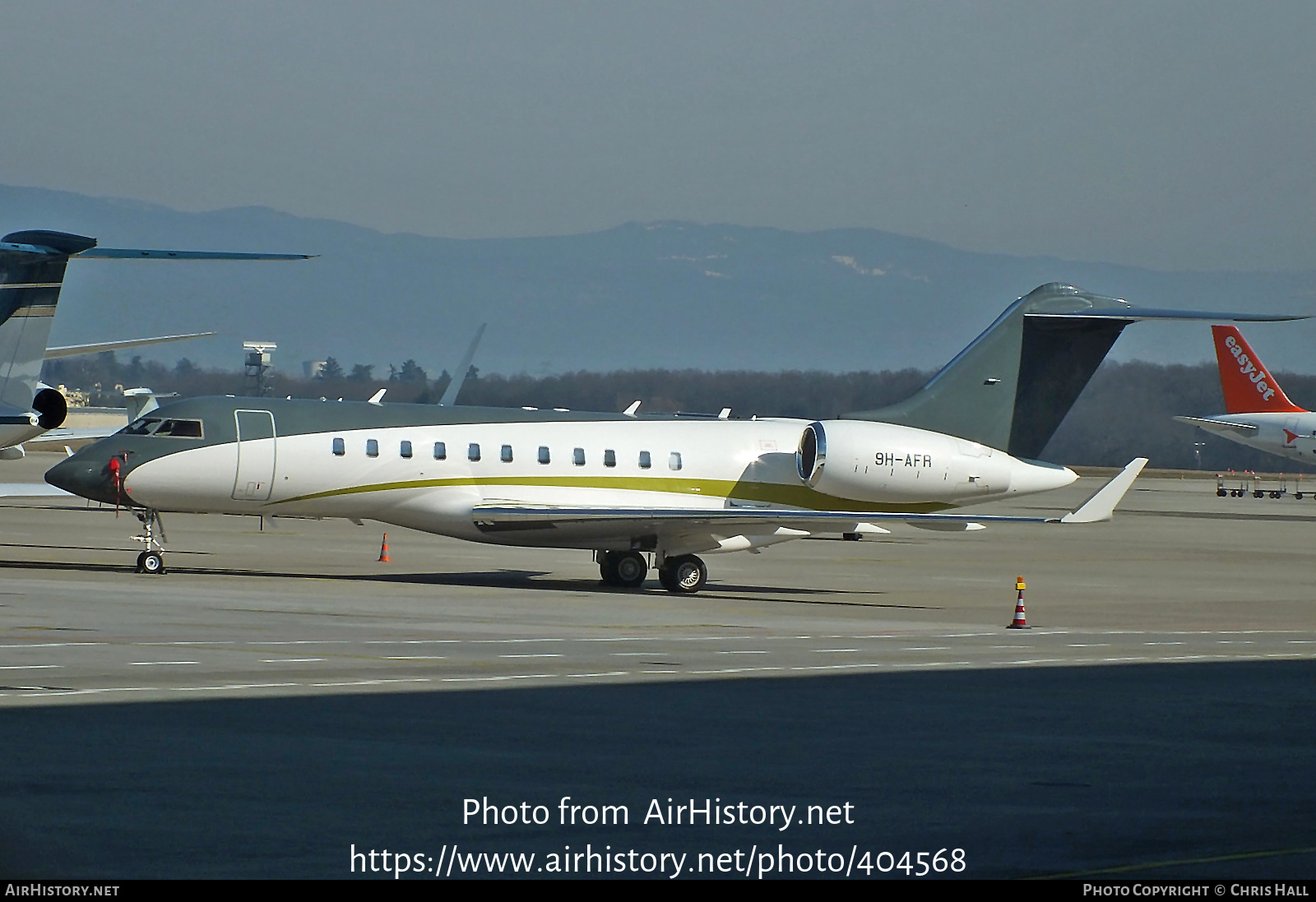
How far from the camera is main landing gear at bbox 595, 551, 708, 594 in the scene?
32781 millimetres

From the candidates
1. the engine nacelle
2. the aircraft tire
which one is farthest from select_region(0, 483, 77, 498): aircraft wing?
the engine nacelle

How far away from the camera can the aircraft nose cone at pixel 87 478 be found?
30.2m

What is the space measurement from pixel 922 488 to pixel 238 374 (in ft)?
144

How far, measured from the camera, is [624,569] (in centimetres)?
3344

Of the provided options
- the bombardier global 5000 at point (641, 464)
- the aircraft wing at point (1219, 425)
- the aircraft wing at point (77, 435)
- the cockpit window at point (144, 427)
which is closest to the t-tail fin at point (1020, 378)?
the bombardier global 5000 at point (641, 464)

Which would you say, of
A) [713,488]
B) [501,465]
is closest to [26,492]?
[501,465]

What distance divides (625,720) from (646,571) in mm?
19008

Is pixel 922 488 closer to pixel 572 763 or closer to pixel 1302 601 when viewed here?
pixel 1302 601

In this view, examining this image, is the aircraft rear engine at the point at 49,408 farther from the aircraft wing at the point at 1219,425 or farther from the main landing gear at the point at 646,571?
the aircraft wing at the point at 1219,425

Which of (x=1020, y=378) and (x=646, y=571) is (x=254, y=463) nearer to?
(x=646, y=571)

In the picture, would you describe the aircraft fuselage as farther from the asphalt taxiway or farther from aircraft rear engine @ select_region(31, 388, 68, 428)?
aircraft rear engine @ select_region(31, 388, 68, 428)

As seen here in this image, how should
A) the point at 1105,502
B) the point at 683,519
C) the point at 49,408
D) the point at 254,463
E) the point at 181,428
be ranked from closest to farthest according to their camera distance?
the point at 49,408 → the point at 1105,502 → the point at 254,463 → the point at 181,428 → the point at 683,519

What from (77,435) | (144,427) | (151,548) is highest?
(77,435)

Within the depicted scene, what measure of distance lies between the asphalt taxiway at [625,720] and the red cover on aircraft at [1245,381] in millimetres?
68806
